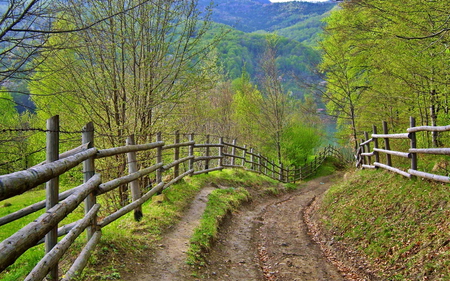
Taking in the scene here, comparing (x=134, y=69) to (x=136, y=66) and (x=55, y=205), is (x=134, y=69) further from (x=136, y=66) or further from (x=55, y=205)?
(x=55, y=205)

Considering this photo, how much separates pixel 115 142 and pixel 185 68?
105 inches

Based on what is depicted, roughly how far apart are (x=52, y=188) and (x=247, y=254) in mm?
4269

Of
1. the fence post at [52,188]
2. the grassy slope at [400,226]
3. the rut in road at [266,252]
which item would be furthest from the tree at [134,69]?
the grassy slope at [400,226]

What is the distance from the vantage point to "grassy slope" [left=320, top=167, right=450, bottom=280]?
4625mm

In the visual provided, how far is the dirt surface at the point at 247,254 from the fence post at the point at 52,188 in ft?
3.50

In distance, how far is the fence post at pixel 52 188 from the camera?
10.4ft

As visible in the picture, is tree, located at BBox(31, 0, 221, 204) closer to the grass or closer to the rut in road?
the grass

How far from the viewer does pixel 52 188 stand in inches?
125

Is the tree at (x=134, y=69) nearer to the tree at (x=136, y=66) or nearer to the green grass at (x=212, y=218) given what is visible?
the tree at (x=136, y=66)

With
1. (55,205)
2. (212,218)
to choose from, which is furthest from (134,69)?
(55,205)

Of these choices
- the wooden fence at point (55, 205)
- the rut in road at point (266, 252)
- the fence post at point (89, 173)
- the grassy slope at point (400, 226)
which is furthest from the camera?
the rut in road at point (266, 252)

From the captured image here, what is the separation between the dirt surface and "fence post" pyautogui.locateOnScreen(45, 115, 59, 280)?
1.07 meters

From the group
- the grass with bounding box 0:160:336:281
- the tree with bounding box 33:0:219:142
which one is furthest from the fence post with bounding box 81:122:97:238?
the tree with bounding box 33:0:219:142

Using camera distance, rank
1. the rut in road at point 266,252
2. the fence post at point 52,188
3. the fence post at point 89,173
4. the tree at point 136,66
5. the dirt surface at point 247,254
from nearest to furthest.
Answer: the fence post at point 52,188
the fence post at point 89,173
the dirt surface at point 247,254
the rut in road at point 266,252
the tree at point 136,66
